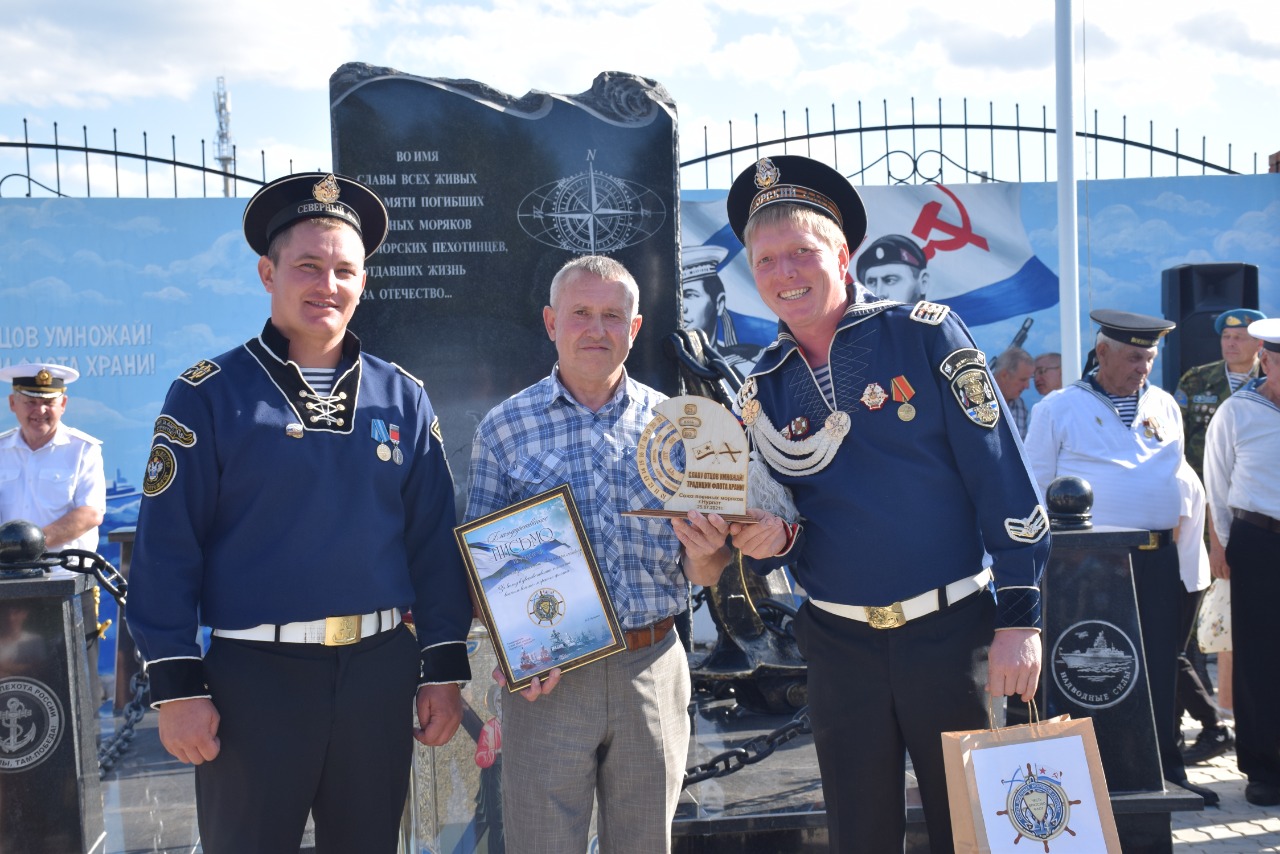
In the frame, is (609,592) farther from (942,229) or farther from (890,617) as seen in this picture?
(942,229)

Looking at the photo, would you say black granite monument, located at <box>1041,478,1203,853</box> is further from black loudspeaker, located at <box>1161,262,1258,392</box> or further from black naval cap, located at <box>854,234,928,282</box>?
black loudspeaker, located at <box>1161,262,1258,392</box>

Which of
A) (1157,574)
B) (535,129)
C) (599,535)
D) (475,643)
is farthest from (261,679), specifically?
(1157,574)

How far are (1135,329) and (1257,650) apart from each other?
1571mm

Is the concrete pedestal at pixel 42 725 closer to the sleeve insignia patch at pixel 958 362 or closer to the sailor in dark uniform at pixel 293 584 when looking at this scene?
the sailor in dark uniform at pixel 293 584

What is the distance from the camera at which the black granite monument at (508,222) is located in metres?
4.30

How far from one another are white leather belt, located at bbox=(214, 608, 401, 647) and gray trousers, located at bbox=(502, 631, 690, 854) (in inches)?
17.2

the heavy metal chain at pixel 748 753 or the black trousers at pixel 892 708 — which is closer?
the black trousers at pixel 892 708

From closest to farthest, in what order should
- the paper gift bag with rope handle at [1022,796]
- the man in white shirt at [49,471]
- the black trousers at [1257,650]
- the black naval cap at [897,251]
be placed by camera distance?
1. the paper gift bag with rope handle at [1022,796]
2. the black trousers at [1257,650]
3. the man in white shirt at [49,471]
4. the black naval cap at [897,251]

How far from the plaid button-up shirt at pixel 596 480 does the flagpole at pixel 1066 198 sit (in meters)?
5.45

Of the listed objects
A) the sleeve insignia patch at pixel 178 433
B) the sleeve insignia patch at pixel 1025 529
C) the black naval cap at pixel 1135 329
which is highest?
the black naval cap at pixel 1135 329

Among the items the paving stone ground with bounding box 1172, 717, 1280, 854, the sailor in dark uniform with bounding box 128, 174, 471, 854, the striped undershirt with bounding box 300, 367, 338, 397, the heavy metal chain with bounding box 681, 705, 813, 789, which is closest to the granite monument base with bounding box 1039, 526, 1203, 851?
the paving stone ground with bounding box 1172, 717, 1280, 854

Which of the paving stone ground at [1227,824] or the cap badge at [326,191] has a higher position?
the cap badge at [326,191]

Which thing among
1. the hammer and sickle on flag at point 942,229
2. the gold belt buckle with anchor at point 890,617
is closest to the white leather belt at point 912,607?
the gold belt buckle with anchor at point 890,617

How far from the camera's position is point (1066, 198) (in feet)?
23.9
